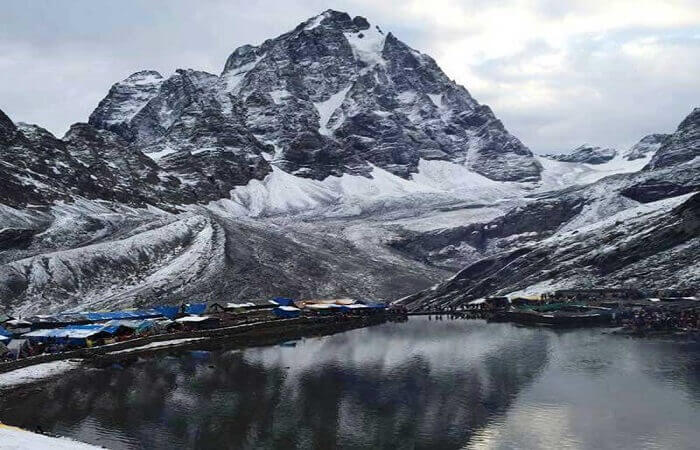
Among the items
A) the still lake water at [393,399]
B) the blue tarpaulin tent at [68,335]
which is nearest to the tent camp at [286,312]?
the still lake water at [393,399]

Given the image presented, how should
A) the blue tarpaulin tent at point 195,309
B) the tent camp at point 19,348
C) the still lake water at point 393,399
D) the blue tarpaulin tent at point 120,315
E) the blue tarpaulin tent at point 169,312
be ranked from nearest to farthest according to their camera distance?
the still lake water at point 393,399 < the tent camp at point 19,348 < the blue tarpaulin tent at point 120,315 < the blue tarpaulin tent at point 169,312 < the blue tarpaulin tent at point 195,309

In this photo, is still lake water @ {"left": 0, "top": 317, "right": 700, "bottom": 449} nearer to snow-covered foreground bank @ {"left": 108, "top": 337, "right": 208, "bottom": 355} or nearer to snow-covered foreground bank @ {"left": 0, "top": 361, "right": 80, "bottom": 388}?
snow-covered foreground bank @ {"left": 0, "top": 361, "right": 80, "bottom": 388}

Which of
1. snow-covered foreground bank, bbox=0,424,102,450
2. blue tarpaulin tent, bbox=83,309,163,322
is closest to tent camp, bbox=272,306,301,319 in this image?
blue tarpaulin tent, bbox=83,309,163,322

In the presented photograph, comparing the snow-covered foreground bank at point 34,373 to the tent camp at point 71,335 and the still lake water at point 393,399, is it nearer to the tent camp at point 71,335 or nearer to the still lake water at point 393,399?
the still lake water at point 393,399

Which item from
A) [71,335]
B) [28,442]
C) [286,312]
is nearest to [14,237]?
[286,312]

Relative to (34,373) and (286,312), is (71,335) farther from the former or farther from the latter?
(286,312)

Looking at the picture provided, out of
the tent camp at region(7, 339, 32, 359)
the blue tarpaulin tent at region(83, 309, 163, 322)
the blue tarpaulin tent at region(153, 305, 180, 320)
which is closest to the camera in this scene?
the tent camp at region(7, 339, 32, 359)
